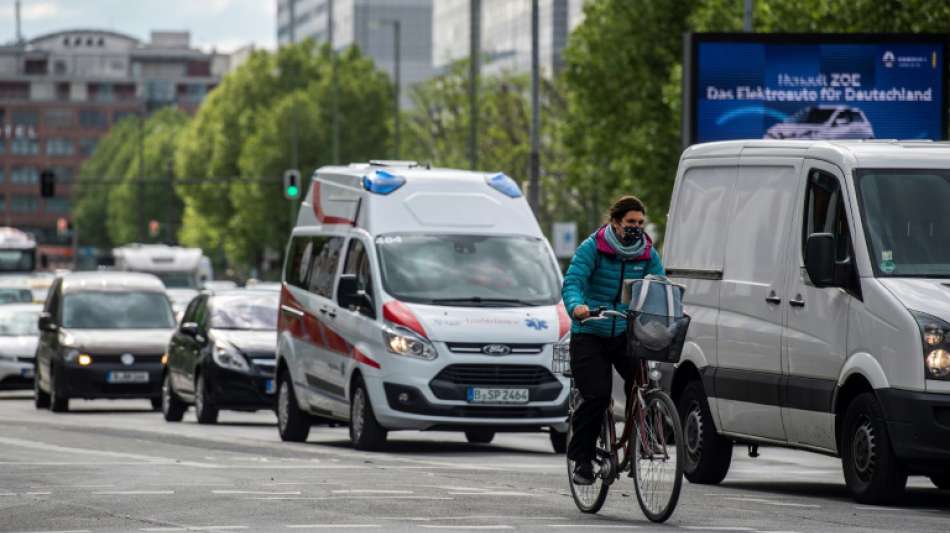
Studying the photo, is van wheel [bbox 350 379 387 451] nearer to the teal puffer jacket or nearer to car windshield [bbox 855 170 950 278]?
car windshield [bbox 855 170 950 278]

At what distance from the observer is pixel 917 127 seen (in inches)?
1244

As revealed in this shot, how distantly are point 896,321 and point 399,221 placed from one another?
8.27 m

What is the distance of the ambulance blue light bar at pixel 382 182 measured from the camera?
20938 mm

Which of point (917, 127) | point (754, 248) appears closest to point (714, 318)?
point (754, 248)

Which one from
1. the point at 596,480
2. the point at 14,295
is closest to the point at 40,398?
the point at 14,295

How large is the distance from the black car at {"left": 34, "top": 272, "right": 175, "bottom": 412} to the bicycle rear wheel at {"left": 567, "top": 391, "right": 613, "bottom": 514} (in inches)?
714

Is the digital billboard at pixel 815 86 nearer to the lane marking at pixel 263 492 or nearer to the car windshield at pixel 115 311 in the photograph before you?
the car windshield at pixel 115 311

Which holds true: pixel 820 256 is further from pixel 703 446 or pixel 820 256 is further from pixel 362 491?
pixel 362 491

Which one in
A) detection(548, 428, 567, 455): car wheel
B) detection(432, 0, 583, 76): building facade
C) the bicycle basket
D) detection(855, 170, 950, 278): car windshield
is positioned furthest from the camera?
detection(432, 0, 583, 76): building facade

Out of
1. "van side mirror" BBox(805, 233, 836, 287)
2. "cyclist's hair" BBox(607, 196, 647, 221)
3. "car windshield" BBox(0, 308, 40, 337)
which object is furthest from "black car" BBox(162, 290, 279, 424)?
"cyclist's hair" BBox(607, 196, 647, 221)

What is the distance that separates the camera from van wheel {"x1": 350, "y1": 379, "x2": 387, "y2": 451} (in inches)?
782

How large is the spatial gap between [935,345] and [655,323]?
2.07 m

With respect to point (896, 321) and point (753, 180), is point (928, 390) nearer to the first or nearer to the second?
point (896, 321)

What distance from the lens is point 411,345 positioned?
1955 centimetres
